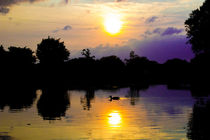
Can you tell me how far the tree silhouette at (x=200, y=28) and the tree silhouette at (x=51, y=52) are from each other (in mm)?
82933

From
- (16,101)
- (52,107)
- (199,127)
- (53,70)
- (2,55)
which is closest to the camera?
(199,127)

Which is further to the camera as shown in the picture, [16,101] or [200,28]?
[200,28]

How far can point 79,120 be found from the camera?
105ft

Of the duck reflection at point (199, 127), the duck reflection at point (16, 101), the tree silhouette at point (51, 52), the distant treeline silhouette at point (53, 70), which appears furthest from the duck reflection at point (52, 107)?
the tree silhouette at point (51, 52)

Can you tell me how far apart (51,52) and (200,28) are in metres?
89.9

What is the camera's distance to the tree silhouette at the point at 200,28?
233 feet

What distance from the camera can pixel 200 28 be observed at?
7244 centimetres

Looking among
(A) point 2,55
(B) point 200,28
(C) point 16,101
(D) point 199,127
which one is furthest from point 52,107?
(A) point 2,55

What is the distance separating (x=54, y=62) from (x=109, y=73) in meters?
39.2

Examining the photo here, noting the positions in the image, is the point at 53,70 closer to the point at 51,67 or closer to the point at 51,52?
the point at 51,67

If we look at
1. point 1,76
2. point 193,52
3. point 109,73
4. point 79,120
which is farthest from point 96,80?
point 79,120

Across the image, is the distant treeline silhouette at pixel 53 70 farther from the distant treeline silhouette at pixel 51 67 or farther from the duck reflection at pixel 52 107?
the duck reflection at pixel 52 107

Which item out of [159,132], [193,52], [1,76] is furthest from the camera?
[1,76]

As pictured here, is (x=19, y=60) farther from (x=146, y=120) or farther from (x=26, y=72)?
(x=146, y=120)
